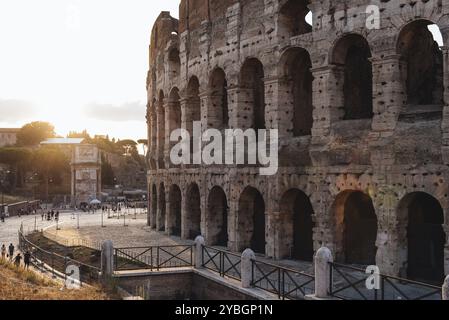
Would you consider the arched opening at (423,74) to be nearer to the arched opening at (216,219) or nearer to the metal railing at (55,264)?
the arched opening at (216,219)

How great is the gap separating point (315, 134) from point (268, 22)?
5054 millimetres

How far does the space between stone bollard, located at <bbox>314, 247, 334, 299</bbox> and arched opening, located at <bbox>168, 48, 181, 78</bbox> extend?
18260mm

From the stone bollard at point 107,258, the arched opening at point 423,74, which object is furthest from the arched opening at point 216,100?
the stone bollard at point 107,258

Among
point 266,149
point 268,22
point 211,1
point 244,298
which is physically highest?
point 211,1

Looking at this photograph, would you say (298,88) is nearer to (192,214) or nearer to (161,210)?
(192,214)

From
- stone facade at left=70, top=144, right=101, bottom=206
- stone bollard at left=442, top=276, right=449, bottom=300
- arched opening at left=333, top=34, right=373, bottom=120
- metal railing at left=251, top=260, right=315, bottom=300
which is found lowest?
metal railing at left=251, top=260, right=315, bottom=300

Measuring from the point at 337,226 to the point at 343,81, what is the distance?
16.1 ft

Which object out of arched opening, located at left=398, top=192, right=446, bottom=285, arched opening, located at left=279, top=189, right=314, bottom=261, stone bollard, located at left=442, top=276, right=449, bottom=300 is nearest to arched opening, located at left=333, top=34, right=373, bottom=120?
arched opening, located at left=279, top=189, right=314, bottom=261

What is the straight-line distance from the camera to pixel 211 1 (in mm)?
24047

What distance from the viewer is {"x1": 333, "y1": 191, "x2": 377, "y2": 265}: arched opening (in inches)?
717

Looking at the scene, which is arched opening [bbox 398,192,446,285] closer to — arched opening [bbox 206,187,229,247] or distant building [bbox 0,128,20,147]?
arched opening [bbox 206,187,229,247]

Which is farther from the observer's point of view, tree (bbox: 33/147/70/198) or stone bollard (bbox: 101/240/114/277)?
tree (bbox: 33/147/70/198)
